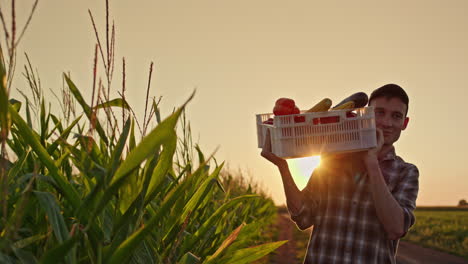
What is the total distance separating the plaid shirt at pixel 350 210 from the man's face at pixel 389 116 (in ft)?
0.50

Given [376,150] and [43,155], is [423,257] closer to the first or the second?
[376,150]

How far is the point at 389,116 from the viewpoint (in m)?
2.76

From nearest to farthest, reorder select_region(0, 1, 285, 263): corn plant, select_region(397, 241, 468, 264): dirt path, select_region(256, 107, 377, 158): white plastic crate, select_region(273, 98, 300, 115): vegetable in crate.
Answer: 1. select_region(0, 1, 285, 263): corn plant
2. select_region(256, 107, 377, 158): white plastic crate
3. select_region(273, 98, 300, 115): vegetable in crate
4. select_region(397, 241, 468, 264): dirt path

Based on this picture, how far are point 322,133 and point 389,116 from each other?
0.48 meters

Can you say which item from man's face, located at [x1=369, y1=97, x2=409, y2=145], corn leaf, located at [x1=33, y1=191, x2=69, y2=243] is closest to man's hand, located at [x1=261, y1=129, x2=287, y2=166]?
man's face, located at [x1=369, y1=97, x2=409, y2=145]

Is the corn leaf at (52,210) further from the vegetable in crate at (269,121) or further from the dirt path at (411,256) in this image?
the dirt path at (411,256)

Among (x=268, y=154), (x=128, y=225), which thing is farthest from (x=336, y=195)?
(x=128, y=225)

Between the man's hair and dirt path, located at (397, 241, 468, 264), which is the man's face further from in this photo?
dirt path, located at (397, 241, 468, 264)

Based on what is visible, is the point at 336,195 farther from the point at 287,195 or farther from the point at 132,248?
the point at 132,248

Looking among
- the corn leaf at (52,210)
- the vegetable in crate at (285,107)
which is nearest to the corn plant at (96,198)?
the corn leaf at (52,210)

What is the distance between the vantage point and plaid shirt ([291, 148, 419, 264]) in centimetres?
272

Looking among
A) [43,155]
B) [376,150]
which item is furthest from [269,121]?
A: [43,155]

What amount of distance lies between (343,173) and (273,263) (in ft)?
19.4

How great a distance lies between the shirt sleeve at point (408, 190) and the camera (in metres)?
2.68
